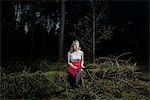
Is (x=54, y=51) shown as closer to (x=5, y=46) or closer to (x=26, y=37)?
(x=26, y=37)

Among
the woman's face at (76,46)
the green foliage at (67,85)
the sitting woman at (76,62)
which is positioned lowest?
the green foliage at (67,85)

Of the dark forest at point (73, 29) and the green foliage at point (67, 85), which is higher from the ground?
the dark forest at point (73, 29)

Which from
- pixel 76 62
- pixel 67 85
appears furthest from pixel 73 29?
pixel 76 62

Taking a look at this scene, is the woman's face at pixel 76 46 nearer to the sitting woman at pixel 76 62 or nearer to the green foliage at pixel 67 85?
the sitting woman at pixel 76 62

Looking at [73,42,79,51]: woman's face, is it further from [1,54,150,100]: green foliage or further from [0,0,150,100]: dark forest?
[0,0,150,100]: dark forest

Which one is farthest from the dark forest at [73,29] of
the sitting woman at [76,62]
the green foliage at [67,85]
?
the sitting woman at [76,62]

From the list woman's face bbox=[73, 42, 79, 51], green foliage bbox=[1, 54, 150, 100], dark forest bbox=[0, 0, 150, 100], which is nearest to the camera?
woman's face bbox=[73, 42, 79, 51]

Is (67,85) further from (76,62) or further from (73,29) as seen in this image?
(73,29)

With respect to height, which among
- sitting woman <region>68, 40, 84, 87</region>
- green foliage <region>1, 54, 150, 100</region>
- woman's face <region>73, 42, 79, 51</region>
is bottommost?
green foliage <region>1, 54, 150, 100</region>

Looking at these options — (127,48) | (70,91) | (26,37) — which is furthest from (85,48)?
(26,37)

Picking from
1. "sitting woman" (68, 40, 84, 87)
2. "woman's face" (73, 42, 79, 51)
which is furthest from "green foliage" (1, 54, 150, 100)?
"woman's face" (73, 42, 79, 51)

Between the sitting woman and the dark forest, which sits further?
the dark forest

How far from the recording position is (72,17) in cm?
2272

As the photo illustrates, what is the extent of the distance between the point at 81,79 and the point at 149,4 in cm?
1265
